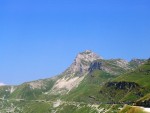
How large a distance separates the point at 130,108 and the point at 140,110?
8068mm

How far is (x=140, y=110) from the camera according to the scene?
465 ft

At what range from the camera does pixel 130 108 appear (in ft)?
490
